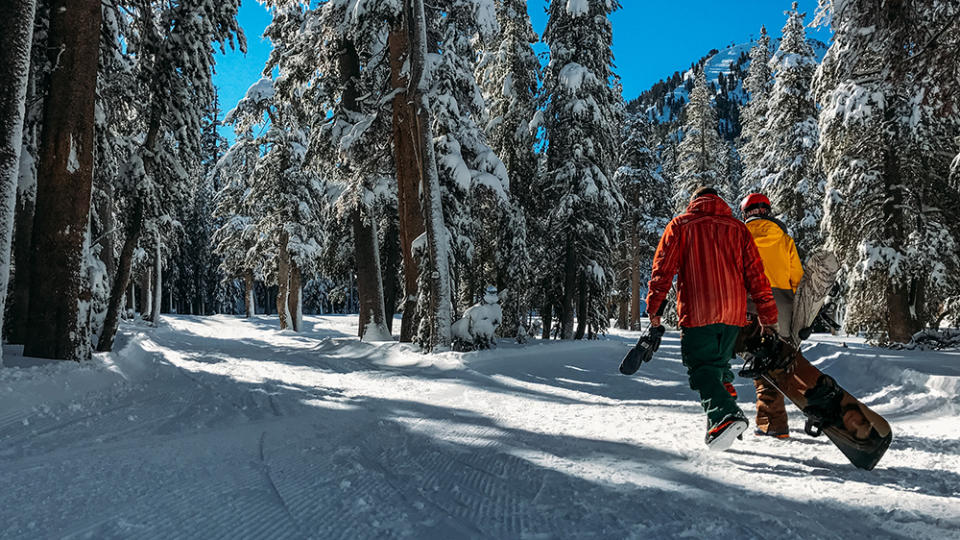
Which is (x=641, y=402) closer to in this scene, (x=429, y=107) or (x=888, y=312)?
(x=429, y=107)

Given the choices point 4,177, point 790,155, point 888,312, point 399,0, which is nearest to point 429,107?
point 399,0

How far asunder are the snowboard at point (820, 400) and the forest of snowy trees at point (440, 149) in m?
6.43

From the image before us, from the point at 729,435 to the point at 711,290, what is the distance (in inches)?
38.0

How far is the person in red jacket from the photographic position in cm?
363

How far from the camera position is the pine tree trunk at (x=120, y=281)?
11227 mm

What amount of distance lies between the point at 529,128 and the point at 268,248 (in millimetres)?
16981

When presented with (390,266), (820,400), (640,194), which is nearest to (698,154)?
(640,194)

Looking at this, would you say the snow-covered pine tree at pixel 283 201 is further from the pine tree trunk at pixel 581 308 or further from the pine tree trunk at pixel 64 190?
the pine tree trunk at pixel 64 190

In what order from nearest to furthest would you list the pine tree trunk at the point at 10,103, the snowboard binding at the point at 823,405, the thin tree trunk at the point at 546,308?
1. the snowboard binding at the point at 823,405
2. the pine tree trunk at the point at 10,103
3. the thin tree trunk at the point at 546,308

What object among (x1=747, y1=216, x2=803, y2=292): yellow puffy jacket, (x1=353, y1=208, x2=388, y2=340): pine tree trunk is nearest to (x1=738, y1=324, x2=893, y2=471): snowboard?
(x1=747, y1=216, x2=803, y2=292): yellow puffy jacket

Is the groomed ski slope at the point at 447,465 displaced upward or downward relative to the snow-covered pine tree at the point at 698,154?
downward

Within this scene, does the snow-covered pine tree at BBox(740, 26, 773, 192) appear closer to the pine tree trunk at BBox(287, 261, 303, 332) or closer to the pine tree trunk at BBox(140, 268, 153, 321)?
the pine tree trunk at BBox(287, 261, 303, 332)

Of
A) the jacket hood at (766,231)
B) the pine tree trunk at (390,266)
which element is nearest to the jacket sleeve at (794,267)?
the jacket hood at (766,231)

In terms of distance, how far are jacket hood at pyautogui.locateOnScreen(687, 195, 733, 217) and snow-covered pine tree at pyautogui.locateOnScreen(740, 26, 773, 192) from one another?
22867mm
